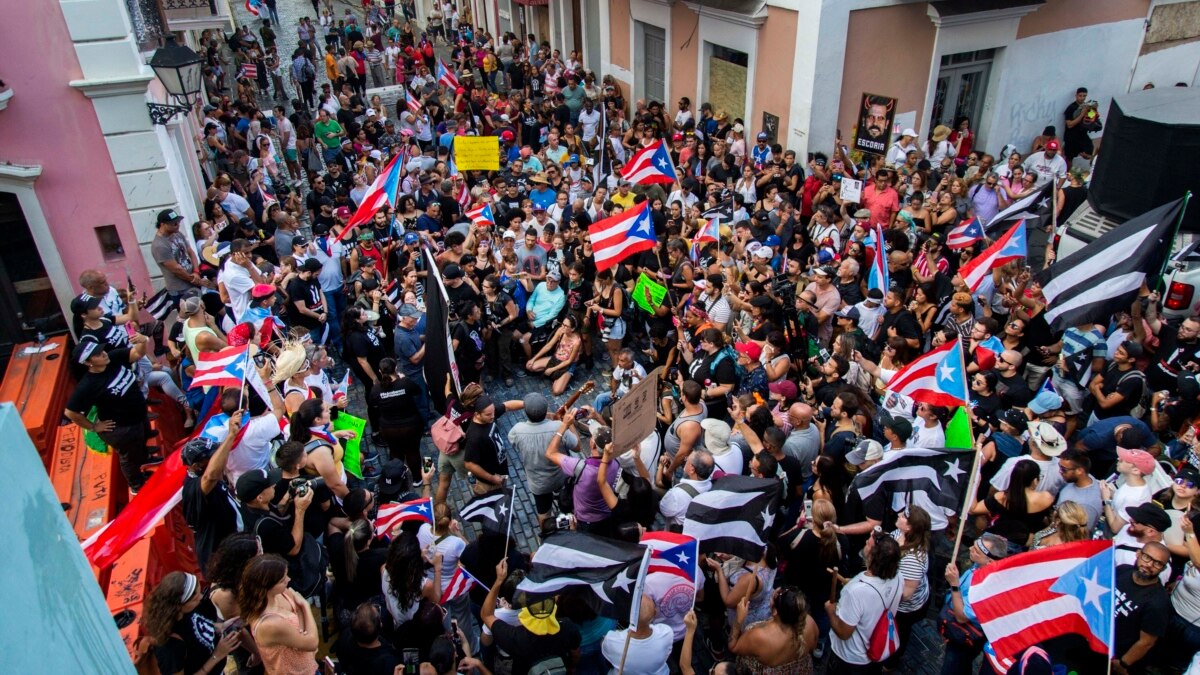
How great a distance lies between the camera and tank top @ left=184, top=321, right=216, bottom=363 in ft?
26.9

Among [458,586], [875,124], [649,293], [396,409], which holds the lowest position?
[396,409]

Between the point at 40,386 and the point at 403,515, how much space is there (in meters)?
5.37

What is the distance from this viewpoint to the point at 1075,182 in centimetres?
1355

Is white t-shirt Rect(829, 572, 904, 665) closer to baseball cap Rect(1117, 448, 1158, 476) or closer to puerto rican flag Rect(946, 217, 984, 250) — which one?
baseball cap Rect(1117, 448, 1158, 476)

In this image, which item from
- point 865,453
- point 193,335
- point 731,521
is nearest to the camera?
point 731,521

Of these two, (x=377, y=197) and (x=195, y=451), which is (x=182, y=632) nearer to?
(x=195, y=451)

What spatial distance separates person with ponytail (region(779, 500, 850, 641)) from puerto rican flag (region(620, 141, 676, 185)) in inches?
284

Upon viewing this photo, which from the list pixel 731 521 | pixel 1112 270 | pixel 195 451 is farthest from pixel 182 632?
pixel 1112 270

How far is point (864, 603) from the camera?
5.05m

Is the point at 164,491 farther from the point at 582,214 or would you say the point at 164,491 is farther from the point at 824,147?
the point at 824,147

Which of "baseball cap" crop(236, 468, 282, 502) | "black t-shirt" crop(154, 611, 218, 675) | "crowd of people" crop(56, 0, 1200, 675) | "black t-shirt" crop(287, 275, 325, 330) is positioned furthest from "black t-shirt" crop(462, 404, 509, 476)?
"black t-shirt" crop(287, 275, 325, 330)

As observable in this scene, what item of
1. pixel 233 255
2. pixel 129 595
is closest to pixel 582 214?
pixel 233 255

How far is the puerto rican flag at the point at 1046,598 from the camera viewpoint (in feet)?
14.4

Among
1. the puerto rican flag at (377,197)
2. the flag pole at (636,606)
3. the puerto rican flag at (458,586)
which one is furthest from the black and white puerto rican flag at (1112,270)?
the puerto rican flag at (377,197)
